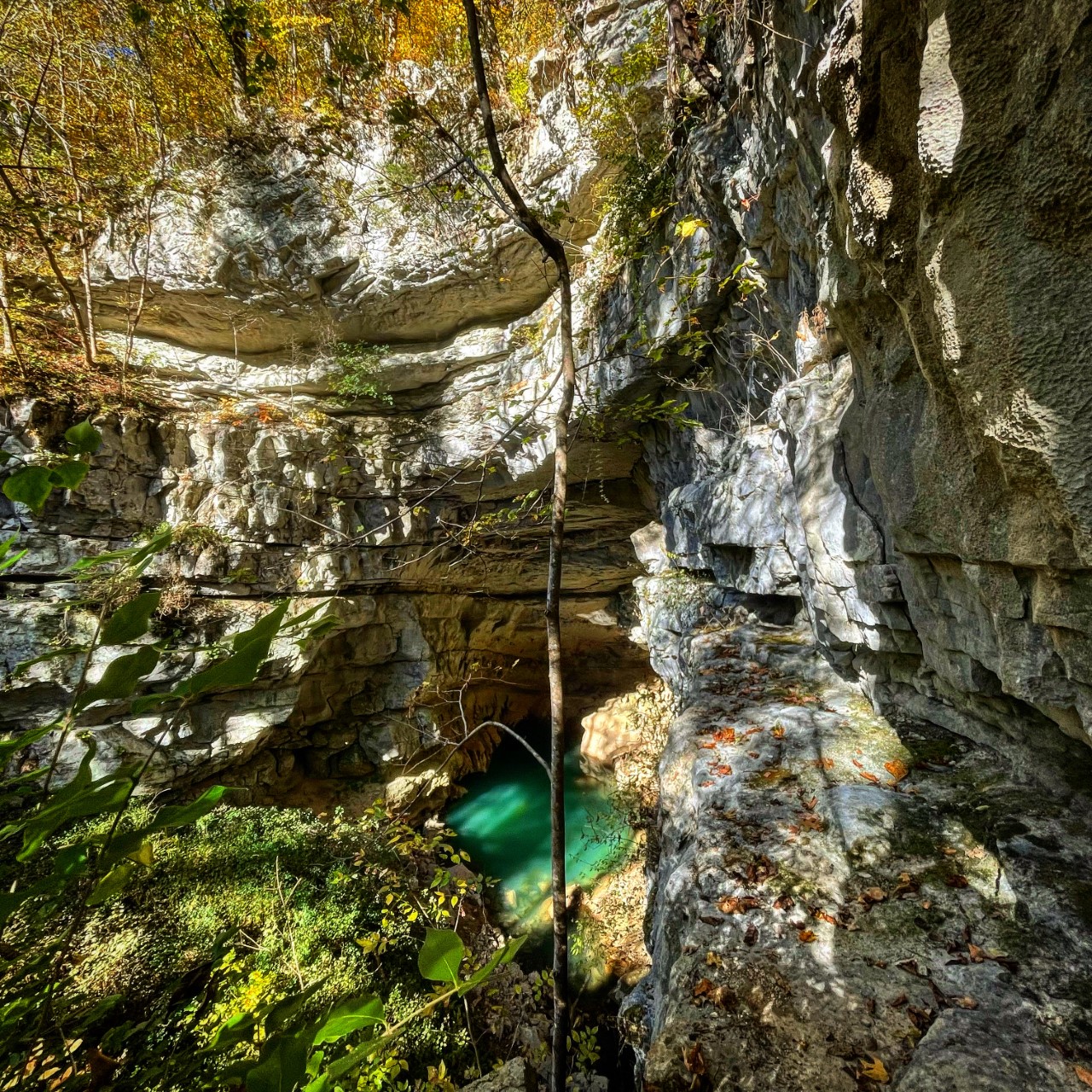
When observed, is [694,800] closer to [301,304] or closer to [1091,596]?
[1091,596]

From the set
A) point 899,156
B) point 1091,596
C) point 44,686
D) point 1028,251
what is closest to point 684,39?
point 899,156

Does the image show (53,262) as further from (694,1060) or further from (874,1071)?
(874,1071)

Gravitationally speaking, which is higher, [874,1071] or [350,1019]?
[350,1019]

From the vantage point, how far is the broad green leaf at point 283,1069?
0.51 metres

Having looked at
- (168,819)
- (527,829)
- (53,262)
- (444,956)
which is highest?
(53,262)

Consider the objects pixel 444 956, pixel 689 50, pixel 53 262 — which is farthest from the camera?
pixel 53 262

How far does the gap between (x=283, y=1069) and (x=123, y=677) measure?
0.44 meters

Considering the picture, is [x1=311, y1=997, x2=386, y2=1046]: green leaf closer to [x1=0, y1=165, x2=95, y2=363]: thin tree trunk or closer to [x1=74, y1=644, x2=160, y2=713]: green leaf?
[x1=74, y1=644, x2=160, y2=713]: green leaf

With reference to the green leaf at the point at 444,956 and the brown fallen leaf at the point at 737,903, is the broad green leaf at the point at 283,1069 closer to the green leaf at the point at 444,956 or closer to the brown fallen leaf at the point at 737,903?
the green leaf at the point at 444,956

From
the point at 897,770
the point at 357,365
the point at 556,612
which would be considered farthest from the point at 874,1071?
the point at 357,365

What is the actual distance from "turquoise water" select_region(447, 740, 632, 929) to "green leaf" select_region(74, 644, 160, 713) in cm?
669

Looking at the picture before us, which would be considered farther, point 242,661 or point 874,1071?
point 874,1071

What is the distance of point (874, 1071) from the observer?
4.72 feet

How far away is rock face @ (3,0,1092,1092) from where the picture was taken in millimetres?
1397
